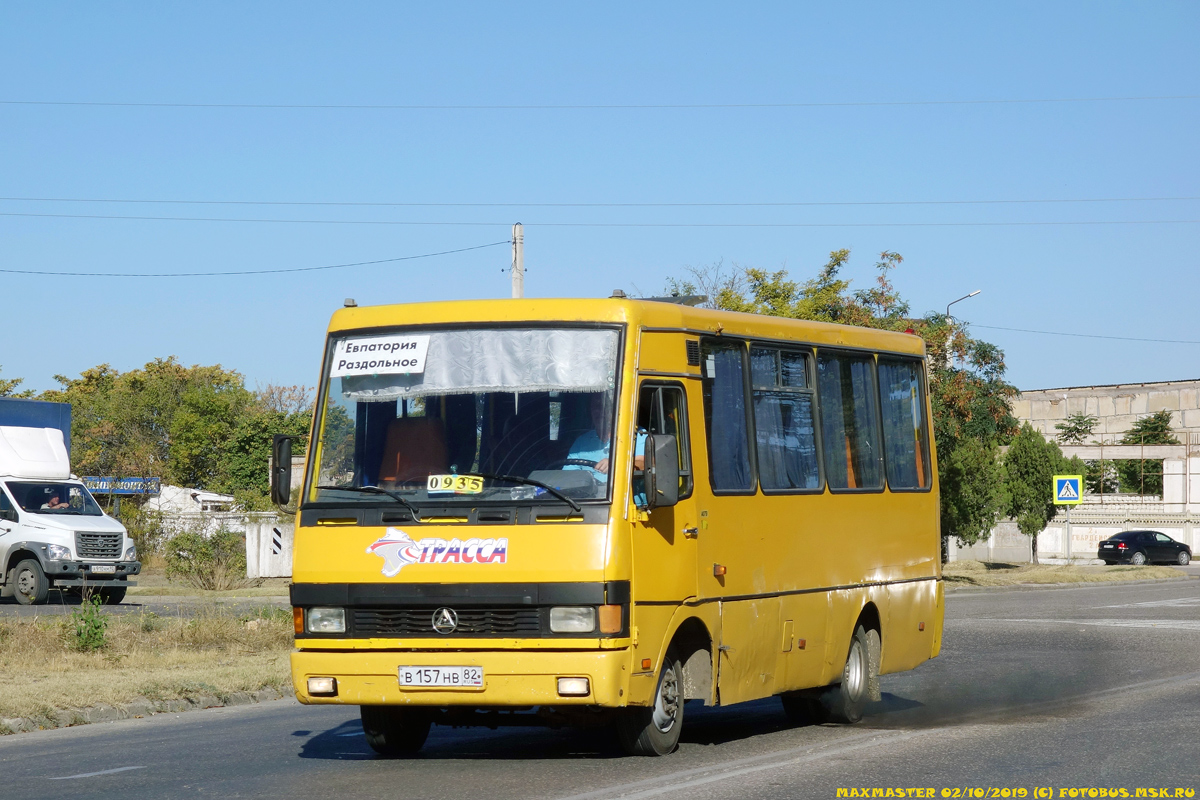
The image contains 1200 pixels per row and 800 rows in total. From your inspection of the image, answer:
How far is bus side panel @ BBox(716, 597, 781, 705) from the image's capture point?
10.4 metres

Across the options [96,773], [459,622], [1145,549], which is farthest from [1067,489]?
[96,773]

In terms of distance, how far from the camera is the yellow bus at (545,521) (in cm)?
915

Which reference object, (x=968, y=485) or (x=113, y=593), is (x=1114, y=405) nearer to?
(x=968, y=485)

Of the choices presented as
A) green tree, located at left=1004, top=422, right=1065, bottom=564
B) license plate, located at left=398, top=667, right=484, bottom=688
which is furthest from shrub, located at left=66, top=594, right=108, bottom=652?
green tree, located at left=1004, top=422, right=1065, bottom=564

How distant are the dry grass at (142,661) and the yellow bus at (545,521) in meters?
4.77

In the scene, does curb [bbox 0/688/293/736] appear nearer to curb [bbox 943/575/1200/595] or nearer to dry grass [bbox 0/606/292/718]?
dry grass [bbox 0/606/292/718]

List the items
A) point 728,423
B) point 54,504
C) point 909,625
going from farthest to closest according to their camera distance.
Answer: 1. point 54,504
2. point 909,625
3. point 728,423

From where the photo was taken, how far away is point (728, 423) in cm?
1077

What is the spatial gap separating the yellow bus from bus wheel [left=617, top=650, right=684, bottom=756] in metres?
0.02

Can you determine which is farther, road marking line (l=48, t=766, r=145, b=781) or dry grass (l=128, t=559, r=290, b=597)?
dry grass (l=128, t=559, r=290, b=597)

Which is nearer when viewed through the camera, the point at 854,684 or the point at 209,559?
the point at 854,684

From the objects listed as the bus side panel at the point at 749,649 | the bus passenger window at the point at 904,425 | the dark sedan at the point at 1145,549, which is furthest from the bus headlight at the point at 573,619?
the dark sedan at the point at 1145,549

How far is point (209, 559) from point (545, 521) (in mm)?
28142

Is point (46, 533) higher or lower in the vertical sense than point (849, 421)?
lower
